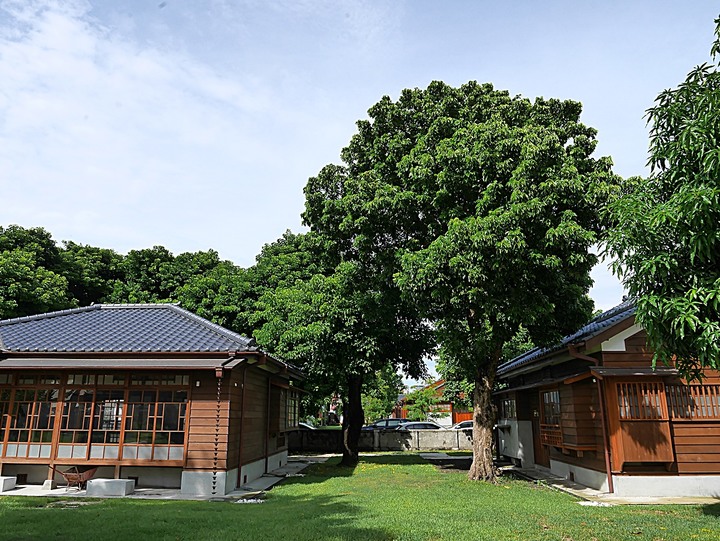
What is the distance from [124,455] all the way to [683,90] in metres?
13.2

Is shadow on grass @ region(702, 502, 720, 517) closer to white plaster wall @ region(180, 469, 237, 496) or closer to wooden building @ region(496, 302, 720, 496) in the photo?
wooden building @ region(496, 302, 720, 496)

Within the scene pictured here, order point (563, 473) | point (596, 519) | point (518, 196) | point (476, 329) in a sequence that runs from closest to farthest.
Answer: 1. point (596, 519)
2. point (518, 196)
3. point (476, 329)
4. point (563, 473)

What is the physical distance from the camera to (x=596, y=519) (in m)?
8.90

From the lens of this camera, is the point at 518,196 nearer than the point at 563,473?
Yes

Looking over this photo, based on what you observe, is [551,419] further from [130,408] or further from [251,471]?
[130,408]

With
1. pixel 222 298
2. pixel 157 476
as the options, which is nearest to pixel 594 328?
pixel 157 476

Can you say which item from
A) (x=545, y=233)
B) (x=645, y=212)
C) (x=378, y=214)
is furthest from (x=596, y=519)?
(x=378, y=214)

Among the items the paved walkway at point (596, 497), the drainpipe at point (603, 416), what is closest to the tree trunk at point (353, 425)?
the paved walkway at point (596, 497)

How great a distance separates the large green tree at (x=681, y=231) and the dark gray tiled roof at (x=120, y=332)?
849cm

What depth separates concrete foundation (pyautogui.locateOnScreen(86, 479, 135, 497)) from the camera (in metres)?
11.8

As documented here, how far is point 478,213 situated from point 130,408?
9349 millimetres

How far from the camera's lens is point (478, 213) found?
12.3 meters

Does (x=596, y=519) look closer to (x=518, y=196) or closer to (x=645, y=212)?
(x=645, y=212)

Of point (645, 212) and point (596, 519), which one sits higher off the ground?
point (645, 212)
